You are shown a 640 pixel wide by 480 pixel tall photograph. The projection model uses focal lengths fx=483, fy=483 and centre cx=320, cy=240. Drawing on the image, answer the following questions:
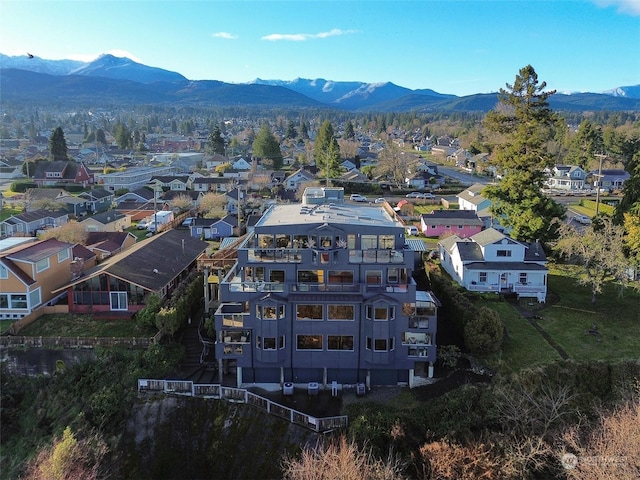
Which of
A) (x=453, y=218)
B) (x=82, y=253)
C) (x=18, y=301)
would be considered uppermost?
(x=453, y=218)

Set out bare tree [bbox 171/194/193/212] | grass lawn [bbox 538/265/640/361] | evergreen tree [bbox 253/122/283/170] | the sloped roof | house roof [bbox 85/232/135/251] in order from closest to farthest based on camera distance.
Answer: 1. grass lawn [bbox 538/265/640/361]
2. house roof [bbox 85/232/135/251]
3. the sloped roof
4. bare tree [bbox 171/194/193/212]
5. evergreen tree [bbox 253/122/283/170]

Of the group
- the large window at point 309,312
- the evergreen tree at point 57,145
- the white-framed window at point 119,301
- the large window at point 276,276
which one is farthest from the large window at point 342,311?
the evergreen tree at point 57,145

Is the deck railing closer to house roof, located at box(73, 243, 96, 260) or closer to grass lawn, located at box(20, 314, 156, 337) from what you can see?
grass lawn, located at box(20, 314, 156, 337)

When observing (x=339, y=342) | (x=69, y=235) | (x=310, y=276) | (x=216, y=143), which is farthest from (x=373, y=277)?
(x=216, y=143)

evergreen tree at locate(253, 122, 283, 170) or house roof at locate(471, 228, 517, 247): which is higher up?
evergreen tree at locate(253, 122, 283, 170)

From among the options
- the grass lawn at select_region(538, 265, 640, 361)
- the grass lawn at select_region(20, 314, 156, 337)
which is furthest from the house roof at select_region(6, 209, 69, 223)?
the grass lawn at select_region(538, 265, 640, 361)

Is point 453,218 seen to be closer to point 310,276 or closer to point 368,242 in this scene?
point 368,242

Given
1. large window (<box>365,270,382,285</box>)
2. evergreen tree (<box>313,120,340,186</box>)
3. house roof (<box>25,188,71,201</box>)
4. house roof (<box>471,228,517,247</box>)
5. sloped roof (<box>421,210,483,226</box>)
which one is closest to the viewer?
large window (<box>365,270,382,285</box>)
